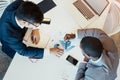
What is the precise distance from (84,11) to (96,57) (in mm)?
525

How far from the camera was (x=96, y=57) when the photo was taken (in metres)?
1.62

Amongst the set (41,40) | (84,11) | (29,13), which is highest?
(29,13)

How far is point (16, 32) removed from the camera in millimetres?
1796

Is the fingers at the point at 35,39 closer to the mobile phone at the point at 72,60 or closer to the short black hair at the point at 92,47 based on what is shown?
the mobile phone at the point at 72,60

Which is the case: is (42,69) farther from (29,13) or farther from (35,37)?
(29,13)

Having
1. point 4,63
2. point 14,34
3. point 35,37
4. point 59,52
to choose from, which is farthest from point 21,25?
point 4,63

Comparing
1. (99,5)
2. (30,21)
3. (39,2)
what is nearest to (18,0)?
(39,2)

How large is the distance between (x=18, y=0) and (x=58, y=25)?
Result: 353 millimetres

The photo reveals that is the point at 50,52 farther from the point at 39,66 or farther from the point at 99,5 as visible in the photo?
the point at 99,5

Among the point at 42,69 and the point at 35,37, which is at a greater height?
the point at 35,37

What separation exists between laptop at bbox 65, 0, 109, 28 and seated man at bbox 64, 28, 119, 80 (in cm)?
11

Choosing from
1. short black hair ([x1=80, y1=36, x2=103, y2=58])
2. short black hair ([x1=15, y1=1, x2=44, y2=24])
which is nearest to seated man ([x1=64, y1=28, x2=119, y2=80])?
short black hair ([x1=80, y1=36, x2=103, y2=58])

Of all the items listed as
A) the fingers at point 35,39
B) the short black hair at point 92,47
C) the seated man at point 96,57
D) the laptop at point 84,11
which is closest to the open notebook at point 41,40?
the fingers at point 35,39

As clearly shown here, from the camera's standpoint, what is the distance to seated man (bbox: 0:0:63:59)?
1.62 metres
